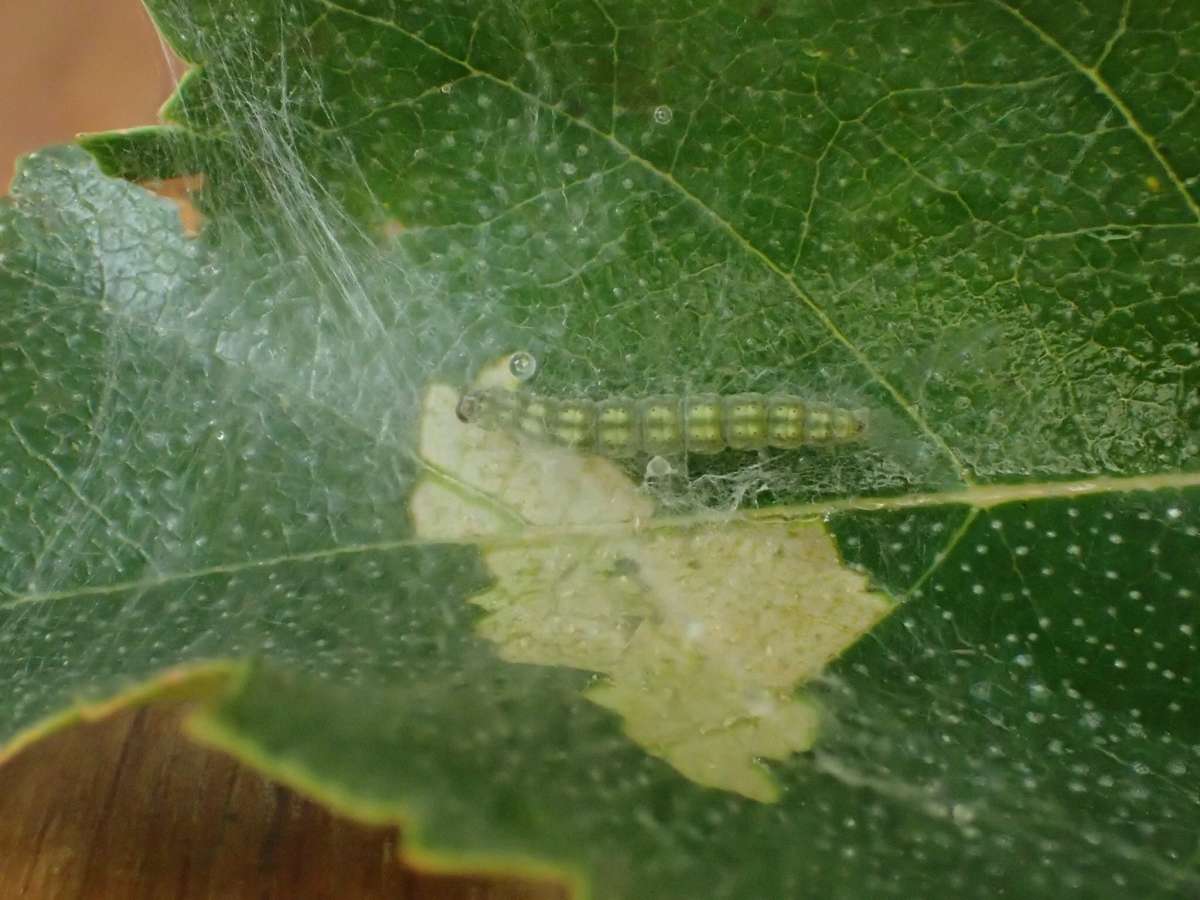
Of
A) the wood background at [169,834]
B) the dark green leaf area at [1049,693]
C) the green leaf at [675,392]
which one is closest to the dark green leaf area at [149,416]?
the green leaf at [675,392]

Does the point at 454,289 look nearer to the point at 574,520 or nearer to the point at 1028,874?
the point at 574,520

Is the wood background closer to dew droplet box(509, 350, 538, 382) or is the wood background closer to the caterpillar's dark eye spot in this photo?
the caterpillar's dark eye spot

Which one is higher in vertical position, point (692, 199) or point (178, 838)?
point (692, 199)

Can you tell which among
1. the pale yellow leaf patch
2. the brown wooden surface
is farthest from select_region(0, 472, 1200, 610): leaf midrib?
the brown wooden surface

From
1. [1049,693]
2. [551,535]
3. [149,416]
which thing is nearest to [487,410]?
[551,535]

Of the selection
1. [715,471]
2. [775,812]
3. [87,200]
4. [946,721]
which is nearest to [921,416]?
[715,471]

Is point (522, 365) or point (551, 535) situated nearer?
point (551, 535)

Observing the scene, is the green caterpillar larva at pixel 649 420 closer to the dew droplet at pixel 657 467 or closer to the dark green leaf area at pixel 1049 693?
the dew droplet at pixel 657 467

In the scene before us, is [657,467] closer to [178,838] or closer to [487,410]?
[487,410]
